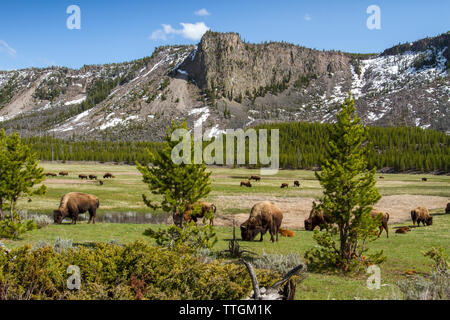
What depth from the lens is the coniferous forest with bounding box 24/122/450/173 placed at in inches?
5148

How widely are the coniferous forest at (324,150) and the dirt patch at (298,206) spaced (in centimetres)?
6638

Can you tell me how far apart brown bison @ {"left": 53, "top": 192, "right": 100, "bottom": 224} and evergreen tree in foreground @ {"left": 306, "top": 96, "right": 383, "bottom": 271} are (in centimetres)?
2167

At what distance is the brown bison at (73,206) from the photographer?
28.9 meters

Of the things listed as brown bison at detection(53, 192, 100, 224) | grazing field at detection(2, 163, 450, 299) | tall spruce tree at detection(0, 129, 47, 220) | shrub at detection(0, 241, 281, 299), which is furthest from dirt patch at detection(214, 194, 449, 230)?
shrub at detection(0, 241, 281, 299)

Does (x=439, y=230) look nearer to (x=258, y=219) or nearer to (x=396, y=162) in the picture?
(x=258, y=219)

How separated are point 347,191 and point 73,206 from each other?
23556mm

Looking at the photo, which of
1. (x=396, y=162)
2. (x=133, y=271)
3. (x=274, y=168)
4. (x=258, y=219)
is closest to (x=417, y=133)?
(x=396, y=162)

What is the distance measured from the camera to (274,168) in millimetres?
141250

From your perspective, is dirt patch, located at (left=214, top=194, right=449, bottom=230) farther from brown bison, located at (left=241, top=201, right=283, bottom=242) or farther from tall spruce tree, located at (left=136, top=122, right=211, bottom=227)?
tall spruce tree, located at (left=136, top=122, right=211, bottom=227)

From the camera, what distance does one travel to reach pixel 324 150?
153750 millimetres

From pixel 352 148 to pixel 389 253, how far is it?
311 inches

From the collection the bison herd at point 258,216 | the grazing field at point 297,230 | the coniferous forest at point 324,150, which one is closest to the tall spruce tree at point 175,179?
the bison herd at point 258,216

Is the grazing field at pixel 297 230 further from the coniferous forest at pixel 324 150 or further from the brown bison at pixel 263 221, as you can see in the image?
the coniferous forest at pixel 324 150

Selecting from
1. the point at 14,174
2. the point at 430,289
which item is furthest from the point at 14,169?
the point at 430,289
